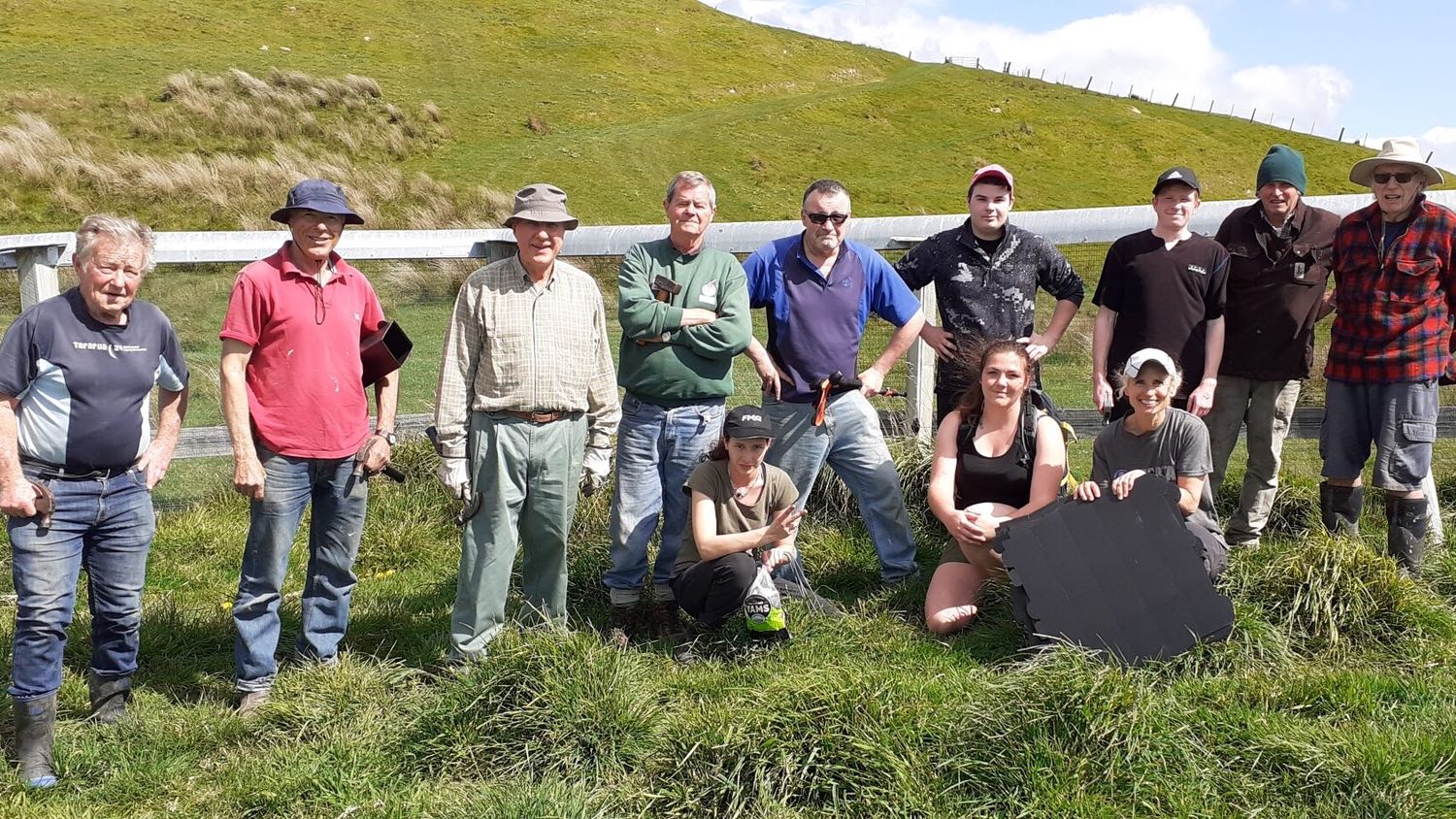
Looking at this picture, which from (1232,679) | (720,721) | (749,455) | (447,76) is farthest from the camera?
(447,76)

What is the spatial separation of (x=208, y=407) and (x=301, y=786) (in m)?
5.24

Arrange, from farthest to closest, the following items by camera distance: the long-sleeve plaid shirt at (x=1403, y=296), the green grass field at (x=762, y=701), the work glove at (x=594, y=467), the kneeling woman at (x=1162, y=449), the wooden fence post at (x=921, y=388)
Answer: the wooden fence post at (x=921, y=388) < the long-sleeve plaid shirt at (x=1403, y=296) < the work glove at (x=594, y=467) < the kneeling woman at (x=1162, y=449) < the green grass field at (x=762, y=701)

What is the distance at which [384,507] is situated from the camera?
6.47 metres

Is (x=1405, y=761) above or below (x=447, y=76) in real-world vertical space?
below

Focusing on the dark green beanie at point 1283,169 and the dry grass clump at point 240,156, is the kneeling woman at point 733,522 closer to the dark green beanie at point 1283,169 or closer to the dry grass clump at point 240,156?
the dark green beanie at point 1283,169

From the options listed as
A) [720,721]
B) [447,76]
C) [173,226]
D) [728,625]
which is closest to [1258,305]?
[728,625]

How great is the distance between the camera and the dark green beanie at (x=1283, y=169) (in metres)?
5.08

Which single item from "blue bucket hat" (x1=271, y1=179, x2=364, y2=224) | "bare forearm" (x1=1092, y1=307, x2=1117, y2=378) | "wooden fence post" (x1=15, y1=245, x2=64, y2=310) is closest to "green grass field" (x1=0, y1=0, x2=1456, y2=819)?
"bare forearm" (x1=1092, y1=307, x2=1117, y2=378)

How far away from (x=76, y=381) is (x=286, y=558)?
39.7 inches

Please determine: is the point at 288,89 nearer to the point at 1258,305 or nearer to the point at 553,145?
the point at 553,145

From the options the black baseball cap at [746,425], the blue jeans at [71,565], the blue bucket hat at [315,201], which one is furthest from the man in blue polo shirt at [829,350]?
the blue jeans at [71,565]

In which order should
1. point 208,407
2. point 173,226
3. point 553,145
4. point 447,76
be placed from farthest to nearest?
point 447,76, point 553,145, point 173,226, point 208,407

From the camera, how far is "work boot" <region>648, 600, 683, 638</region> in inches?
196

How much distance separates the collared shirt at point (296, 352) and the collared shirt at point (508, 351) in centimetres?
38
